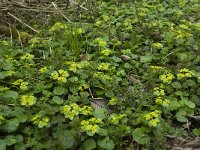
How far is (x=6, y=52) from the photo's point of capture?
382cm

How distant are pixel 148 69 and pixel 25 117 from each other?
143cm

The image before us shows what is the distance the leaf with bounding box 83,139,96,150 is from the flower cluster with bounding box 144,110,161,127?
50 cm

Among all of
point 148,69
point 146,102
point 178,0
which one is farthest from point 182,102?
point 178,0

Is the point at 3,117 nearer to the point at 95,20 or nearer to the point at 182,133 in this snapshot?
the point at 182,133

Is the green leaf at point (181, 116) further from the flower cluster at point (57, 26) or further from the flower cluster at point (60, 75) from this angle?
the flower cluster at point (57, 26)

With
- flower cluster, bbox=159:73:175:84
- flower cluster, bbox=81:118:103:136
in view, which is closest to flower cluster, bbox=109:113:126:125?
flower cluster, bbox=81:118:103:136

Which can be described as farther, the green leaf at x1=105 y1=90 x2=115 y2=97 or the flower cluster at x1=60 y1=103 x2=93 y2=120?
the green leaf at x1=105 y1=90 x2=115 y2=97

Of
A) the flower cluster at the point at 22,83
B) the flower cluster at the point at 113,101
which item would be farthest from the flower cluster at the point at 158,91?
the flower cluster at the point at 22,83

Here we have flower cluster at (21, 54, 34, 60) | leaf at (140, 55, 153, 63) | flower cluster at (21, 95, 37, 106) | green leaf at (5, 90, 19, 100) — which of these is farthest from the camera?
leaf at (140, 55, 153, 63)

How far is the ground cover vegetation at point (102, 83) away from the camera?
281cm

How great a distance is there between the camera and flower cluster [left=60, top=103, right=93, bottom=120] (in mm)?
2906

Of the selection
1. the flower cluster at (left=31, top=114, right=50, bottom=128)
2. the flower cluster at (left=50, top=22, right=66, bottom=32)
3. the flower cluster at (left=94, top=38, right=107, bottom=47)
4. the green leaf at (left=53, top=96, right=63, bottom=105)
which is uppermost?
the flower cluster at (left=50, top=22, right=66, bottom=32)

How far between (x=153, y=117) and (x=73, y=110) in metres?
0.69

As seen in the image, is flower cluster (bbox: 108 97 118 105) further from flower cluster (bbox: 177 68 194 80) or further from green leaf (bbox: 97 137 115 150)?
flower cluster (bbox: 177 68 194 80)
